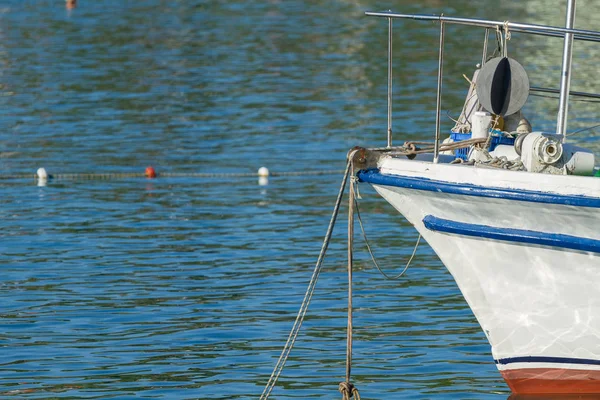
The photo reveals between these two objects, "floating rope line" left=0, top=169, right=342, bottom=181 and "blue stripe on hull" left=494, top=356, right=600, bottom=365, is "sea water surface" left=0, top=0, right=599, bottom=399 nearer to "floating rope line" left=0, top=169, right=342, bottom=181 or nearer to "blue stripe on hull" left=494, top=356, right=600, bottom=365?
"floating rope line" left=0, top=169, right=342, bottom=181

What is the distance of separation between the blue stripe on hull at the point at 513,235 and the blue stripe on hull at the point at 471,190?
1.27ft

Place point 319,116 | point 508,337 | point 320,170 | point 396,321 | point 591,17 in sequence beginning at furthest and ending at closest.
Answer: point 591,17 → point 319,116 → point 320,170 → point 396,321 → point 508,337

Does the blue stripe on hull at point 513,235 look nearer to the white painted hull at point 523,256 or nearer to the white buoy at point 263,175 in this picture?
the white painted hull at point 523,256

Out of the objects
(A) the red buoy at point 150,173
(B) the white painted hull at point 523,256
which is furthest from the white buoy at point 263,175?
(B) the white painted hull at point 523,256

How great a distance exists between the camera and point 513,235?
9.55 m

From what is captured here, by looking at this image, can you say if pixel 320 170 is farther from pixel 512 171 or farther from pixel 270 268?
pixel 512 171

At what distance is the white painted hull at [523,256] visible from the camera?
924cm

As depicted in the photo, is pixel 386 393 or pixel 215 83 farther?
pixel 215 83

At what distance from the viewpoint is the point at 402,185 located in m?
9.67

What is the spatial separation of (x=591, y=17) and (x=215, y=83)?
2502 centimetres

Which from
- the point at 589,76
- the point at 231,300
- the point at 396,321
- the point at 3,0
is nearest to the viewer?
the point at 396,321

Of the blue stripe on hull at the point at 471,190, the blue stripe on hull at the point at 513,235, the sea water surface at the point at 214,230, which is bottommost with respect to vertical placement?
the sea water surface at the point at 214,230

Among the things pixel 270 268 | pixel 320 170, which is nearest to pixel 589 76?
pixel 320 170

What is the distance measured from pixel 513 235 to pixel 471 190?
519 millimetres
